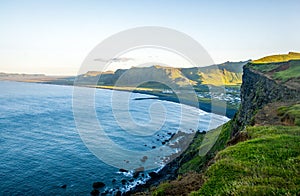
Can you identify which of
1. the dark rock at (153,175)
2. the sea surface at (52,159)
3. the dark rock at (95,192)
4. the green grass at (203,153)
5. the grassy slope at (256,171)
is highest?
the grassy slope at (256,171)

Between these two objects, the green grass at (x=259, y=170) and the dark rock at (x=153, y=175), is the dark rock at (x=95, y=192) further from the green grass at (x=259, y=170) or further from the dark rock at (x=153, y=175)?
the green grass at (x=259, y=170)

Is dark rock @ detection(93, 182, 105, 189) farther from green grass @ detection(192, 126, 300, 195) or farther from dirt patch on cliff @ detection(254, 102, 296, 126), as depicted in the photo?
green grass @ detection(192, 126, 300, 195)

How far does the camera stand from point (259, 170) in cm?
1149

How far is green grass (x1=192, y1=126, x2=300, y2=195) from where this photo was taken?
9508mm

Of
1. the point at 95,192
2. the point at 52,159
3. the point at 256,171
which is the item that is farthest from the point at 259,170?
the point at 52,159

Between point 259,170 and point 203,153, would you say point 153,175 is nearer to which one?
point 203,153

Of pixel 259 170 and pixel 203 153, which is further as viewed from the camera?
pixel 203 153

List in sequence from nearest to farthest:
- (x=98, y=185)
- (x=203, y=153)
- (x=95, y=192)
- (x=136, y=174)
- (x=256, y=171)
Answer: (x=256, y=171)
(x=95, y=192)
(x=98, y=185)
(x=136, y=174)
(x=203, y=153)

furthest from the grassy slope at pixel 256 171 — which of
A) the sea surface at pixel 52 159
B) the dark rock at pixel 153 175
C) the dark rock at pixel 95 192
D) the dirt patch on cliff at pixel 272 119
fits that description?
the dark rock at pixel 153 175

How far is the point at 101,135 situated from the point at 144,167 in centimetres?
2709

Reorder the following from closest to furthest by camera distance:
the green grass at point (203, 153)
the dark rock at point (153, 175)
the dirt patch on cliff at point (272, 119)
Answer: the dirt patch on cliff at point (272, 119), the green grass at point (203, 153), the dark rock at point (153, 175)

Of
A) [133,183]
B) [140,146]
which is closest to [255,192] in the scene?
[133,183]

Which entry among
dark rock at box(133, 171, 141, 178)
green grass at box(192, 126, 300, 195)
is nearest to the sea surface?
dark rock at box(133, 171, 141, 178)

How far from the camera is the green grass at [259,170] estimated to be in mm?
9508
